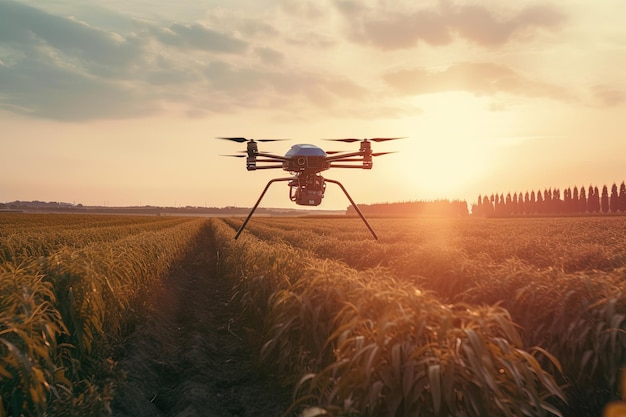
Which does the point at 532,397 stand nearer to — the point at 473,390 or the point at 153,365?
the point at 473,390

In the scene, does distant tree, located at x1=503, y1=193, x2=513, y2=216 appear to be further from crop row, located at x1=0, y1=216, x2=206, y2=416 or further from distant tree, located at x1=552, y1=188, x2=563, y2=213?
crop row, located at x1=0, y1=216, x2=206, y2=416

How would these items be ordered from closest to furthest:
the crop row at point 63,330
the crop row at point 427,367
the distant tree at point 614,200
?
the crop row at point 427,367
the crop row at point 63,330
the distant tree at point 614,200

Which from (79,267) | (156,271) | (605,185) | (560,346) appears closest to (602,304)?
(560,346)

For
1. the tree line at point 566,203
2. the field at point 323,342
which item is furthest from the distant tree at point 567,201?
the field at point 323,342

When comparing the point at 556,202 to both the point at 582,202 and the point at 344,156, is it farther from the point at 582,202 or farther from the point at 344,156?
the point at 344,156

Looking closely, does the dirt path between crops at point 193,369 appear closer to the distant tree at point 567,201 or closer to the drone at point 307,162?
the drone at point 307,162

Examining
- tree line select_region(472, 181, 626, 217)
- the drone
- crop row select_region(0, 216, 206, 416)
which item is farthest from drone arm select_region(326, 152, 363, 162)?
tree line select_region(472, 181, 626, 217)
